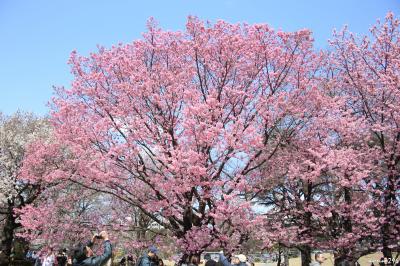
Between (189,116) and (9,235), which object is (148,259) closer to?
(189,116)

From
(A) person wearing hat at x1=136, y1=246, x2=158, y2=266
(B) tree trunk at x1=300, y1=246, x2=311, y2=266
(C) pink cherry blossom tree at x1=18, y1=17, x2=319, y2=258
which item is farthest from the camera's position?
(B) tree trunk at x1=300, y1=246, x2=311, y2=266

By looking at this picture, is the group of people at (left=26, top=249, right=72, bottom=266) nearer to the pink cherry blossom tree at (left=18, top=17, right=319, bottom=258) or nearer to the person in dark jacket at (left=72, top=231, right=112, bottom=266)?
the pink cherry blossom tree at (left=18, top=17, right=319, bottom=258)

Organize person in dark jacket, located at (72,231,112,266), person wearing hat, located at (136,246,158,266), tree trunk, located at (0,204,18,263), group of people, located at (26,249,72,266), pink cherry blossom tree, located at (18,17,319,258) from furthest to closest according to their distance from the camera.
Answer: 1. tree trunk, located at (0,204,18,263)
2. group of people, located at (26,249,72,266)
3. pink cherry blossom tree, located at (18,17,319,258)
4. person wearing hat, located at (136,246,158,266)
5. person in dark jacket, located at (72,231,112,266)

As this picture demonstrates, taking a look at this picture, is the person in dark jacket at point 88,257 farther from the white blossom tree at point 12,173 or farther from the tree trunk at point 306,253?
the white blossom tree at point 12,173

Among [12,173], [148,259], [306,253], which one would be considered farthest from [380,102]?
[12,173]

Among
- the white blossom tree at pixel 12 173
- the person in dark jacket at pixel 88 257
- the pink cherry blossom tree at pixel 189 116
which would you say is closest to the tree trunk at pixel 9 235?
the white blossom tree at pixel 12 173

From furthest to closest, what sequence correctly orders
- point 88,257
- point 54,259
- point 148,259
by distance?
1. point 54,259
2. point 148,259
3. point 88,257

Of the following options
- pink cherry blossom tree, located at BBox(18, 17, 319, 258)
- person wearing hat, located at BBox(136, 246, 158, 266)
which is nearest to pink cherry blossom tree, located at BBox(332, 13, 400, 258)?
pink cherry blossom tree, located at BBox(18, 17, 319, 258)

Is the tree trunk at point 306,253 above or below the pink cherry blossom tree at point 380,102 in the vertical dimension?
below

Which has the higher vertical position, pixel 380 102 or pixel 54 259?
pixel 380 102

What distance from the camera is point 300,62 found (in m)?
15.1

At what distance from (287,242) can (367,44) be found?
943cm

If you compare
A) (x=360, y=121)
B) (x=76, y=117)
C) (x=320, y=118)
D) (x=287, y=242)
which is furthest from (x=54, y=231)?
(x=360, y=121)

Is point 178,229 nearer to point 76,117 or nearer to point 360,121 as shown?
point 76,117
